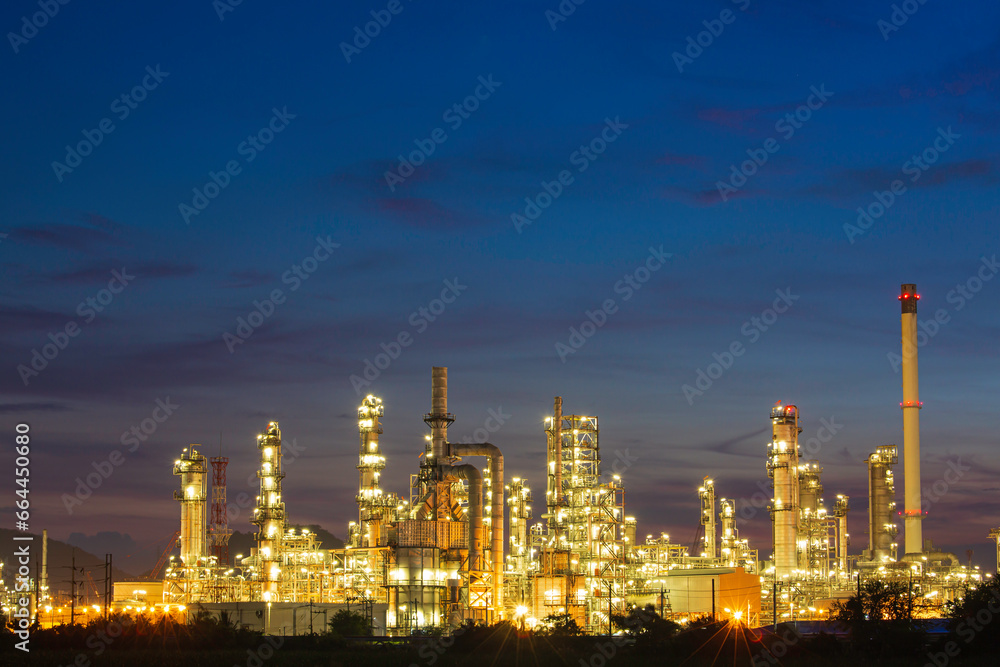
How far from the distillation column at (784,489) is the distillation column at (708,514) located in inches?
663

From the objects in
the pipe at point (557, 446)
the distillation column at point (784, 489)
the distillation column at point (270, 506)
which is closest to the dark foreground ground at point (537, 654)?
the pipe at point (557, 446)

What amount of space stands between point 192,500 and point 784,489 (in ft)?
188

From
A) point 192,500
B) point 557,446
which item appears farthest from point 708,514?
point 192,500

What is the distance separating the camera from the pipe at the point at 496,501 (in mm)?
91312

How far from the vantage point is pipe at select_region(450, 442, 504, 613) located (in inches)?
3595

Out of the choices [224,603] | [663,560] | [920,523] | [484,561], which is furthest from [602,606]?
[920,523]

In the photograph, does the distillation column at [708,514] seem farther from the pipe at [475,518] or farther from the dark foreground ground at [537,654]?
the dark foreground ground at [537,654]

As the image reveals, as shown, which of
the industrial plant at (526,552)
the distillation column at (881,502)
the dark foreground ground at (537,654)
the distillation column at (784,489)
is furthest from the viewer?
the distillation column at (881,502)

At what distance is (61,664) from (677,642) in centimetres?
3095

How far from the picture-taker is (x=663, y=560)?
115125 millimetres

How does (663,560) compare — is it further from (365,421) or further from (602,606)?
(365,421)

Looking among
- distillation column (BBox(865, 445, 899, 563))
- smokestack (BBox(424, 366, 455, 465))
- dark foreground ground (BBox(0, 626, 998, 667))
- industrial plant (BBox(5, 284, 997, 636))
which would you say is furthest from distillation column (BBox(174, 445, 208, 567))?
distillation column (BBox(865, 445, 899, 563))

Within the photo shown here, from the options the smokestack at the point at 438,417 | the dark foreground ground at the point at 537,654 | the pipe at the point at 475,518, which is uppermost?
the smokestack at the point at 438,417

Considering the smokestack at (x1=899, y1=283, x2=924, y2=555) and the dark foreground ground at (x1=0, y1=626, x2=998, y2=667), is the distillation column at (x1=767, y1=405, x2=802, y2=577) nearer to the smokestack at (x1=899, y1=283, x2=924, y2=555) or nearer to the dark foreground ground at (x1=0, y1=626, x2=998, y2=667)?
the smokestack at (x1=899, y1=283, x2=924, y2=555)
